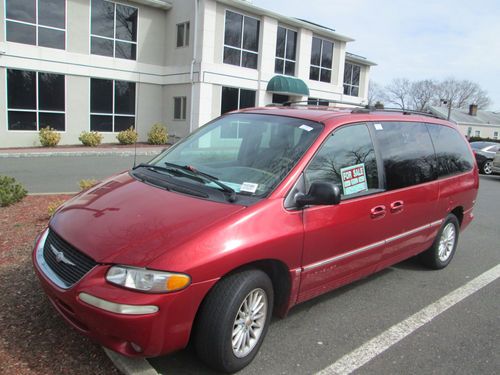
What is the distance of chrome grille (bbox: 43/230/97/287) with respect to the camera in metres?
2.72

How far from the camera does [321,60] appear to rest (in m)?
26.3

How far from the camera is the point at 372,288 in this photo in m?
4.59

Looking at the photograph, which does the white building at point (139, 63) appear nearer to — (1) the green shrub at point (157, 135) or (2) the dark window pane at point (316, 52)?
(2) the dark window pane at point (316, 52)

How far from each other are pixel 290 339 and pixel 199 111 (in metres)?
18.2

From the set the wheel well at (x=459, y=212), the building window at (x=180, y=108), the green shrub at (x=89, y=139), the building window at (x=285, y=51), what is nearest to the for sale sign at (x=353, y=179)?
the wheel well at (x=459, y=212)

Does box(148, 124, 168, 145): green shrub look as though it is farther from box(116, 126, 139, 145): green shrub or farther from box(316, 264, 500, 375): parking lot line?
box(316, 264, 500, 375): parking lot line

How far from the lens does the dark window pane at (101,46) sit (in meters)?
20.2

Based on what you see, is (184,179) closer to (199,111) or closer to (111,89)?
(199,111)

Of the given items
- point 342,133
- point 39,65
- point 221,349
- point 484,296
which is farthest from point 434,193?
point 39,65

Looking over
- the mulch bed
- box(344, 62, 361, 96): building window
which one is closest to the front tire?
the mulch bed

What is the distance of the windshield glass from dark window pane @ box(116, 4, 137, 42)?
62.0 feet

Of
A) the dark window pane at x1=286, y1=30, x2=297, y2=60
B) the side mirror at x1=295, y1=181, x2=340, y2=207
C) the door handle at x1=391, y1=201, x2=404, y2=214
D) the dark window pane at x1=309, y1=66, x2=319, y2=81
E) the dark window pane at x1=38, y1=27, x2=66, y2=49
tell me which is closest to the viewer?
the side mirror at x1=295, y1=181, x2=340, y2=207

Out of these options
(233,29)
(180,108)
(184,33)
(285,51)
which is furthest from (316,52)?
(180,108)

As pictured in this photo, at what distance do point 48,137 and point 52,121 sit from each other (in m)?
1.34
